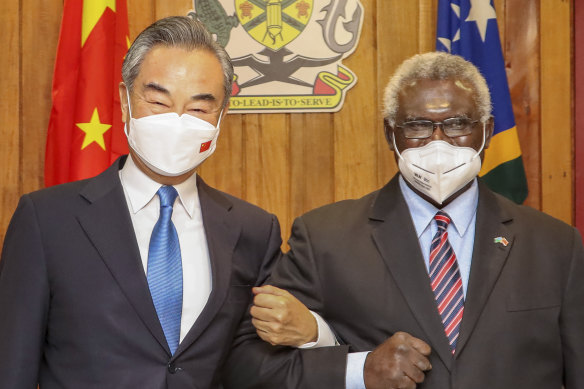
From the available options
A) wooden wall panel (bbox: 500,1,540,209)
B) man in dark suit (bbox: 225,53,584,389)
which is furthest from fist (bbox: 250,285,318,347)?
wooden wall panel (bbox: 500,1,540,209)

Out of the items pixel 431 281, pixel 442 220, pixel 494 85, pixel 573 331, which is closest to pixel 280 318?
pixel 431 281

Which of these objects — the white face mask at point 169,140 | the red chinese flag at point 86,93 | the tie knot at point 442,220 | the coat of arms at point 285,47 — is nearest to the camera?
the white face mask at point 169,140

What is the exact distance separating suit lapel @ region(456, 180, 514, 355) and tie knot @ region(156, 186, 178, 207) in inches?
29.6

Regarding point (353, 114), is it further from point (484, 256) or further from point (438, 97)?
point (484, 256)

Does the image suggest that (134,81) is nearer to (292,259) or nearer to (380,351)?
(292,259)

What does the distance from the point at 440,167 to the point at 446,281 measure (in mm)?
278

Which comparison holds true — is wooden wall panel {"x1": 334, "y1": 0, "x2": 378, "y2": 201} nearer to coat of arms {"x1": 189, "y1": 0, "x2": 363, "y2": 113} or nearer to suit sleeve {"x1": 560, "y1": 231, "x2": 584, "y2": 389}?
coat of arms {"x1": 189, "y1": 0, "x2": 363, "y2": 113}

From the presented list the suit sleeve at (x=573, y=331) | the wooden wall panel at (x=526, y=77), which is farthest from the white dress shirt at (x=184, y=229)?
the wooden wall panel at (x=526, y=77)

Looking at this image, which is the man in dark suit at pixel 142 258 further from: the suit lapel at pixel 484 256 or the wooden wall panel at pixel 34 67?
the wooden wall panel at pixel 34 67

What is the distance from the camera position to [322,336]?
5.48 feet

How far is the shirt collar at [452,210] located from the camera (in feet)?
5.81

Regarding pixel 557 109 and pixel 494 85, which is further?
pixel 557 109

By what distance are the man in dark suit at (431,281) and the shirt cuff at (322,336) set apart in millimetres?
17

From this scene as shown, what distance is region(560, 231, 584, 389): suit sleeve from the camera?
167 cm
